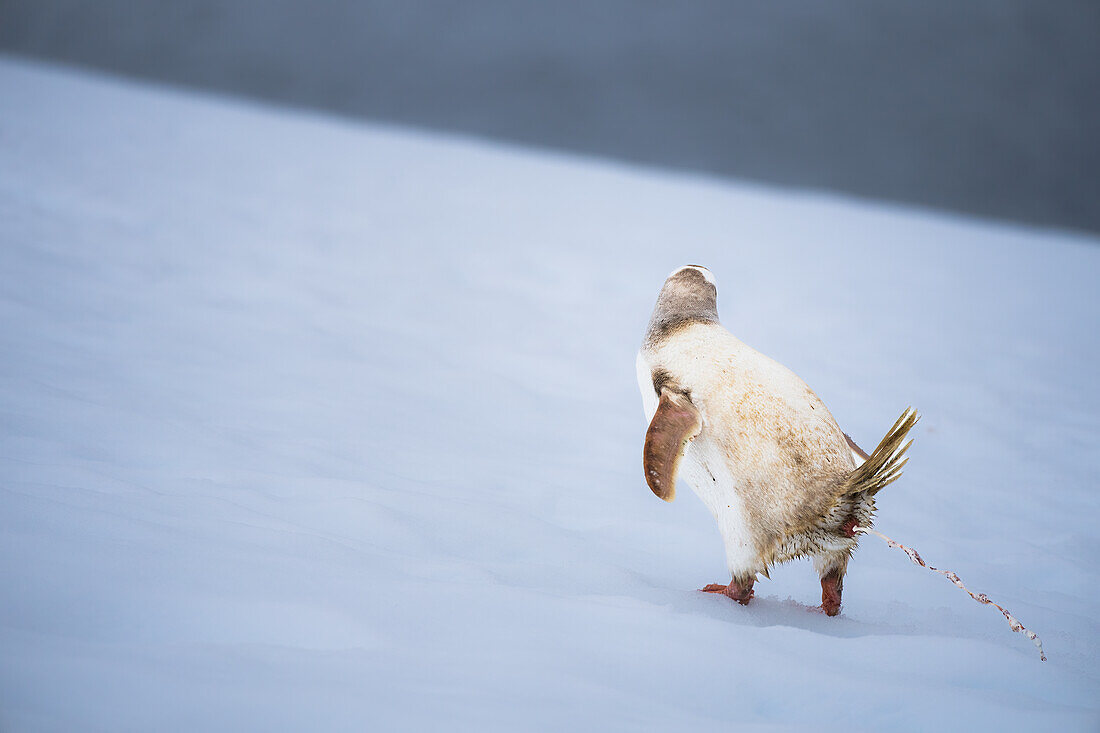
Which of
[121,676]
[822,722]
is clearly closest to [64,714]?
[121,676]

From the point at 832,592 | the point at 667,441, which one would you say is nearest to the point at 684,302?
the point at 667,441

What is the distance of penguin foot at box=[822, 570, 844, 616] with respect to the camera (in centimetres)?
160

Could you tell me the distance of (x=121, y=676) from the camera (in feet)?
3.29

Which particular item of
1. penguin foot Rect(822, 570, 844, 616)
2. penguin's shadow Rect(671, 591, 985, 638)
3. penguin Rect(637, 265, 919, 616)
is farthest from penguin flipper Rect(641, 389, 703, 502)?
penguin foot Rect(822, 570, 844, 616)

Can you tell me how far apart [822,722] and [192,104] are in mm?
13964

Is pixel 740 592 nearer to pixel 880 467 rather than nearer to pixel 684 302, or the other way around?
pixel 880 467

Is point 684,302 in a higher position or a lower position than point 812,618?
higher

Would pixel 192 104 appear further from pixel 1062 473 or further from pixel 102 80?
pixel 1062 473

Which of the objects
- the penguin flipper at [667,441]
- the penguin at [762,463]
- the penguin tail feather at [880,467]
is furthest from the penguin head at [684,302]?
the penguin tail feather at [880,467]

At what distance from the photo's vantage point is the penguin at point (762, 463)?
1.47 m

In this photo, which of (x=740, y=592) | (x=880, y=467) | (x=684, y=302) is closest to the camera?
(x=880, y=467)

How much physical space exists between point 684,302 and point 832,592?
681 millimetres

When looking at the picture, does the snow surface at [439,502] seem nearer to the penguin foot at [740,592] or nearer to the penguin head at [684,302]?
the penguin foot at [740,592]

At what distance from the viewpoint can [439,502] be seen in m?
1.88
